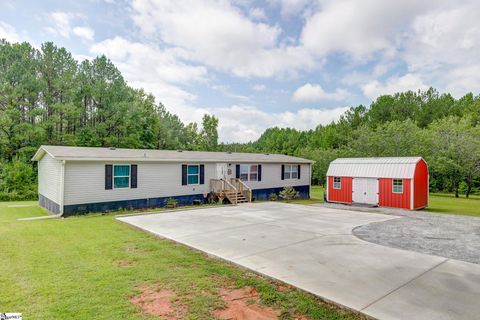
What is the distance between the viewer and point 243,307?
12.8 feet

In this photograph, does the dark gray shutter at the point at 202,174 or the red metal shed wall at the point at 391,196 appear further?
the dark gray shutter at the point at 202,174

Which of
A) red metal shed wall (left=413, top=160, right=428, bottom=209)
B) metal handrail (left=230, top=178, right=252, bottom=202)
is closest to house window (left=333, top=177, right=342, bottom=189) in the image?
red metal shed wall (left=413, top=160, right=428, bottom=209)

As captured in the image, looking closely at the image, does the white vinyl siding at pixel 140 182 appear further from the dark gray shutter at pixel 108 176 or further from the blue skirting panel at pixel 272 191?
the blue skirting panel at pixel 272 191

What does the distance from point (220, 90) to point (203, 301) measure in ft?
74.0

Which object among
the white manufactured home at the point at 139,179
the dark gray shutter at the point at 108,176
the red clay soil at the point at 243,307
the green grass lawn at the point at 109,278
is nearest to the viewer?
the red clay soil at the point at 243,307

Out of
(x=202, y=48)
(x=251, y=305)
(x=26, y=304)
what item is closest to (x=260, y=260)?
(x=251, y=305)

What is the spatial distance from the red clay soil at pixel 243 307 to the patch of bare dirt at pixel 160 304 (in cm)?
51

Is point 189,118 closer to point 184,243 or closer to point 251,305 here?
point 184,243

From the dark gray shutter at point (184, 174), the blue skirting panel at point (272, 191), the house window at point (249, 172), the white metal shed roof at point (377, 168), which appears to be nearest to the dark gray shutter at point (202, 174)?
the dark gray shutter at point (184, 174)

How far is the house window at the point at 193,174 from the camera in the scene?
635 inches

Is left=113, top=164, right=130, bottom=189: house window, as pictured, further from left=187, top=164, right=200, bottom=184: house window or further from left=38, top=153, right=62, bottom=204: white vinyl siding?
left=187, top=164, right=200, bottom=184: house window

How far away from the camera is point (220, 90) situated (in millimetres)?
25000

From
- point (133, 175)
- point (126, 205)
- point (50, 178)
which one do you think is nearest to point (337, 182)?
point (133, 175)

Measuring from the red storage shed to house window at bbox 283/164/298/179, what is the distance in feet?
12.9
